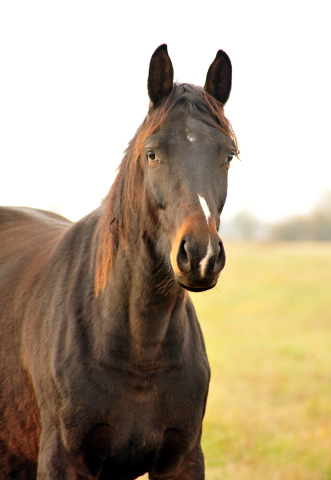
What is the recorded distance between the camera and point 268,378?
9.84 meters

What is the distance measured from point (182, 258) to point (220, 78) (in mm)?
1198

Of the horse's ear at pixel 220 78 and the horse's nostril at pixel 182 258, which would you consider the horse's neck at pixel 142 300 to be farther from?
the horse's ear at pixel 220 78

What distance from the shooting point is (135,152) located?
262 centimetres

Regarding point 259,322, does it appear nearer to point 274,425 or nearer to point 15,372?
point 274,425

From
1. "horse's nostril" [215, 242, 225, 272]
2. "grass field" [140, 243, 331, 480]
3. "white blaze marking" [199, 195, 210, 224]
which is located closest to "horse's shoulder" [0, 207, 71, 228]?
"grass field" [140, 243, 331, 480]

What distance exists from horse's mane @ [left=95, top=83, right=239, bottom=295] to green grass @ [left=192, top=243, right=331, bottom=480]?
597mm

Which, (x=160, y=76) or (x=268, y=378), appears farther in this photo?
(x=268, y=378)

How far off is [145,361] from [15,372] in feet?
3.07

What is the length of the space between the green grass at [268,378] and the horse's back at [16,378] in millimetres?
1255

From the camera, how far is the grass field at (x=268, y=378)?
17.5ft

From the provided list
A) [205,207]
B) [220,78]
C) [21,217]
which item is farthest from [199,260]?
[21,217]

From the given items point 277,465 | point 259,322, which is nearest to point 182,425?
point 277,465

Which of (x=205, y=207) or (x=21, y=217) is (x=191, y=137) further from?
(x=21, y=217)

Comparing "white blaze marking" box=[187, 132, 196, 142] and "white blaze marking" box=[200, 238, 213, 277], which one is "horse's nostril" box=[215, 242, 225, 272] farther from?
"white blaze marking" box=[187, 132, 196, 142]
